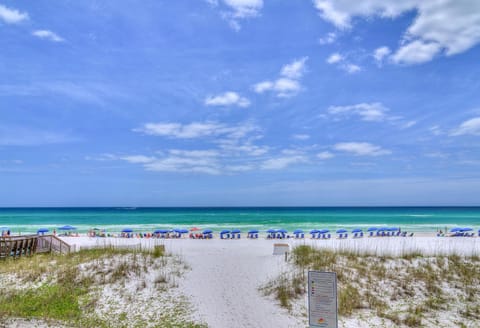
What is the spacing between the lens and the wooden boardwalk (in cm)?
1506

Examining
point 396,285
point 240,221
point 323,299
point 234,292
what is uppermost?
point 323,299

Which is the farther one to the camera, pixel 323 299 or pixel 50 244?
pixel 50 244

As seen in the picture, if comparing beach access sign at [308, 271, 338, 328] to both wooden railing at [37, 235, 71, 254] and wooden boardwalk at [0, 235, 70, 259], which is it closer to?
wooden boardwalk at [0, 235, 70, 259]

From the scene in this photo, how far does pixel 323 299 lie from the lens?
554cm

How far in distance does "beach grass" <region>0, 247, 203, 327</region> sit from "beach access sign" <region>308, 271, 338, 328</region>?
3.29 metres

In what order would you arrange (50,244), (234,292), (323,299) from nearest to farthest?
1. (323,299)
2. (234,292)
3. (50,244)

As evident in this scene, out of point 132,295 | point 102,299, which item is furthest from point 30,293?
point 132,295

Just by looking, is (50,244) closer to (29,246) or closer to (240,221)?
(29,246)

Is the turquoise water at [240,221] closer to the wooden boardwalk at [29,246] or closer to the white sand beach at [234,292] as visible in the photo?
the wooden boardwalk at [29,246]

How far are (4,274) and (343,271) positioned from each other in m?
12.2

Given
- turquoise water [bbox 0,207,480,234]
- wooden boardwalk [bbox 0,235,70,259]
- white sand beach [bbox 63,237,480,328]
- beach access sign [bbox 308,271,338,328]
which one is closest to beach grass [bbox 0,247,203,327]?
white sand beach [bbox 63,237,480,328]

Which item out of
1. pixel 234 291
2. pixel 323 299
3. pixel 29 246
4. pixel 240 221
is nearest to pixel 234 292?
pixel 234 291

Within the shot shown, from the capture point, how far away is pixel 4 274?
1159 cm

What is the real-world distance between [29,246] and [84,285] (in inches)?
332
